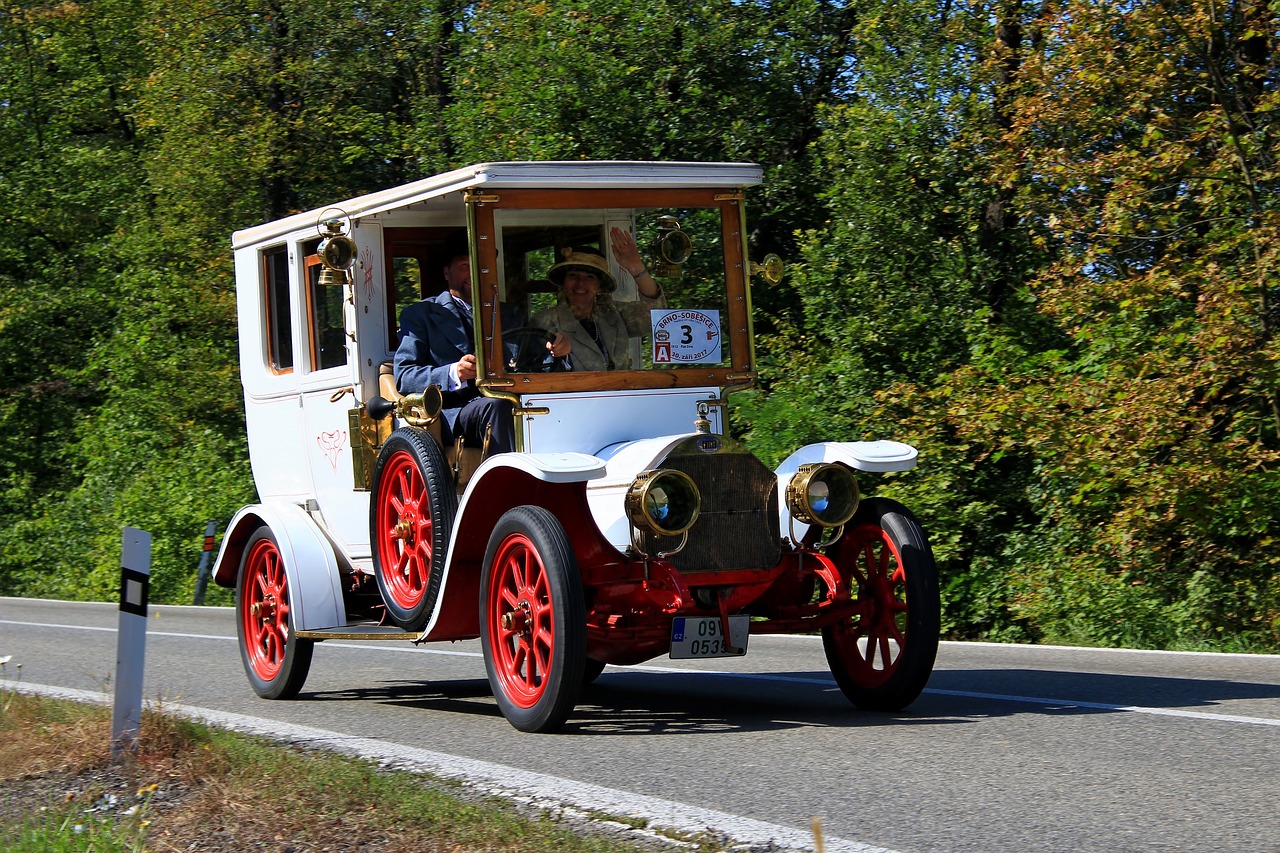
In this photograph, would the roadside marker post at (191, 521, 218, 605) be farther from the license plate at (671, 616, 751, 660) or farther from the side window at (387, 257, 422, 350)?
the license plate at (671, 616, 751, 660)

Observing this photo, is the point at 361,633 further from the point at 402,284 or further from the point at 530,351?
the point at 402,284

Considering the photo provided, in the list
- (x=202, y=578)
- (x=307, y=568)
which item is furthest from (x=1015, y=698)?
(x=202, y=578)

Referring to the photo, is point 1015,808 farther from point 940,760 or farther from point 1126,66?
point 1126,66

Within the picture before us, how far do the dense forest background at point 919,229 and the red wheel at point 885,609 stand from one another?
5105mm

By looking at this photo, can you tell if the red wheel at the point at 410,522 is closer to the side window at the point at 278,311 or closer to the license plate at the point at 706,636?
the license plate at the point at 706,636

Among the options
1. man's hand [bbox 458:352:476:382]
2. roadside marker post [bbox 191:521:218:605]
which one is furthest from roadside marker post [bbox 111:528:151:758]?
roadside marker post [bbox 191:521:218:605]

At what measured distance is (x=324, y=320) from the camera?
9234 millimetres

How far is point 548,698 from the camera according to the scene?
6.94m

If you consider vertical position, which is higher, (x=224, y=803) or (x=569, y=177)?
(x=569, y=177)

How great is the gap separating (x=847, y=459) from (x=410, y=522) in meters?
2.24

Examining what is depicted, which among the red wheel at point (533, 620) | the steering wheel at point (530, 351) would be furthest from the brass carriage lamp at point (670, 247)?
the red wheel at point (533, 620)

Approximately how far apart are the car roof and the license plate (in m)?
2.24

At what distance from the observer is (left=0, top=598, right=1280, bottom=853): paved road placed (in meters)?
5.14

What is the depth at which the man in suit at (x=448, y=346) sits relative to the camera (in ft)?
26.7
